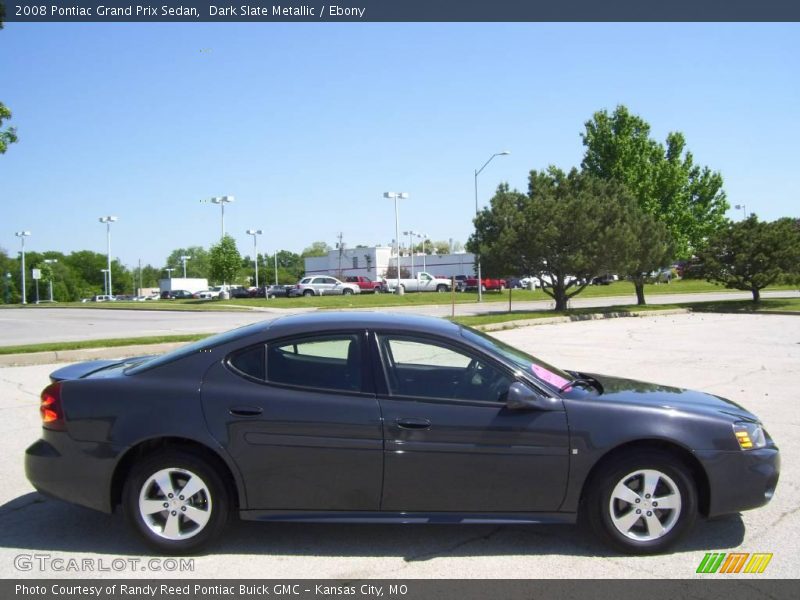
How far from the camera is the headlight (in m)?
4.25

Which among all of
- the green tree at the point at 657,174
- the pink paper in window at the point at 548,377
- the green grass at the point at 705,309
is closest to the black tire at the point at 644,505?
the pink paper in window at the point at 548,377

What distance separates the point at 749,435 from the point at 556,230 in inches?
870

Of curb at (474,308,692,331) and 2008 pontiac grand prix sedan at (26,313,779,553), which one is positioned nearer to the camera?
2008 pontiac grand prix sedan at (26,313,779,553)

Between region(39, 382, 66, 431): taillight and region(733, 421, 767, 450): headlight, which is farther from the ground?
region(39, 382, 66, 431): taillight

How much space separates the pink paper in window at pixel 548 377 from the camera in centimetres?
444

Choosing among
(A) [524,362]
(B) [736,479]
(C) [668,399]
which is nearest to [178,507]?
(A) [524,362]

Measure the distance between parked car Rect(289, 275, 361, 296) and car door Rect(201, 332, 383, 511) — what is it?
50181 mm

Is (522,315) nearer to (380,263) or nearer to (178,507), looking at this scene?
(178,507)

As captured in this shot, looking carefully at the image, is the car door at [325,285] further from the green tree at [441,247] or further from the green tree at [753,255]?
the green tree at [441,247]

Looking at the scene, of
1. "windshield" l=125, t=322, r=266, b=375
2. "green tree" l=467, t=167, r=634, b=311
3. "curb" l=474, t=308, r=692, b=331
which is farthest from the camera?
"green tree" l=467, t=167, r=634, b=311

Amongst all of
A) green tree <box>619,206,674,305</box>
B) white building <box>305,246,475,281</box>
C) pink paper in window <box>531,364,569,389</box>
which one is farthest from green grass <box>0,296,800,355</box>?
white building <box>305,246,475,281</box>

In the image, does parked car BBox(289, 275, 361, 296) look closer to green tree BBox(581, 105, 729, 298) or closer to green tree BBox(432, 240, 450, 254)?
green tree BBox(581, 105, 729, 298)

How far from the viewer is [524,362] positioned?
464 centimetres
